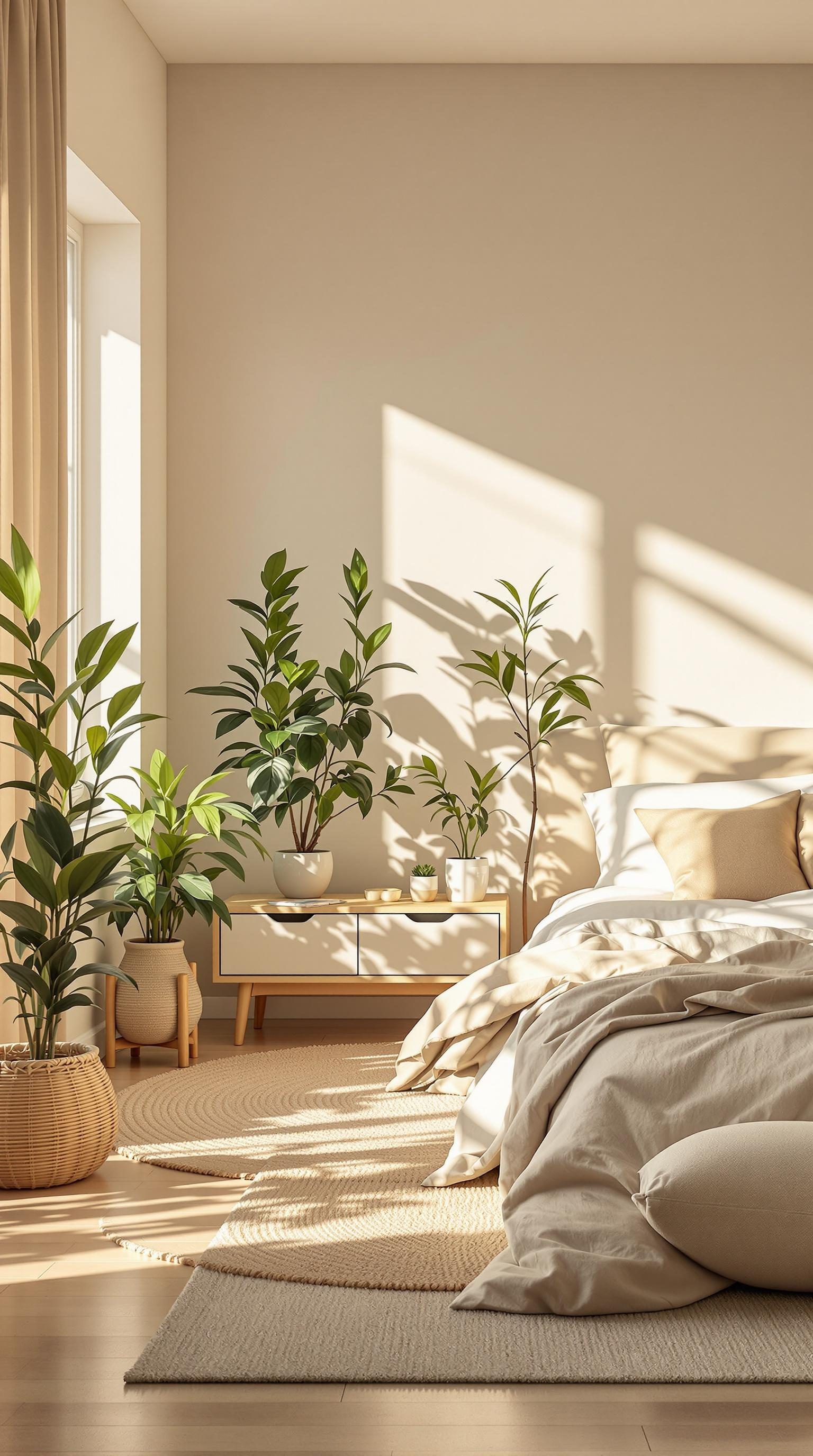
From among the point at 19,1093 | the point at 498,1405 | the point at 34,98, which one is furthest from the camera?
the point at 34,98

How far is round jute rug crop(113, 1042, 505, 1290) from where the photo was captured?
105 inches

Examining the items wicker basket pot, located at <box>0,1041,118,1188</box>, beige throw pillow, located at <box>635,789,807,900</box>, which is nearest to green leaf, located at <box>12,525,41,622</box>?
wicker basket pot, located at <box>0,1041,118,1188</box>

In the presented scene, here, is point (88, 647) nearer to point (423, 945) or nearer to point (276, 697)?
point (276, 697)

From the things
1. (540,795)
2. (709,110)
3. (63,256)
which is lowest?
(540,795)

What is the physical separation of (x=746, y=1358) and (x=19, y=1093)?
175 centimetres

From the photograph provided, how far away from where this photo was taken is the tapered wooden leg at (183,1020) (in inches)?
176

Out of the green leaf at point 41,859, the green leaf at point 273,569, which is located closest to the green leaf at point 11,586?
the green leaf at point 41,859

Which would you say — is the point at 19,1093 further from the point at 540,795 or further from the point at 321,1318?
the point at 540,795

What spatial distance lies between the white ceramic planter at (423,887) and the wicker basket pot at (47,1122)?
1.91 m

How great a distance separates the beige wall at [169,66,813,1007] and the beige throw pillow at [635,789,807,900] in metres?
0.86

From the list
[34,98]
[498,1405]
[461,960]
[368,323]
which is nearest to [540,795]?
[461,960]

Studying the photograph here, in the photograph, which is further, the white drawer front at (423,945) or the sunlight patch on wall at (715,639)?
the sunlight patch on wall at (715,639)

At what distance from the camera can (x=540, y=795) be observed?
17.7 feet

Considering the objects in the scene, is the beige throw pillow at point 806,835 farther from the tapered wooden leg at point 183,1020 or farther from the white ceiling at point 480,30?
the white ceiling at point 480,30
